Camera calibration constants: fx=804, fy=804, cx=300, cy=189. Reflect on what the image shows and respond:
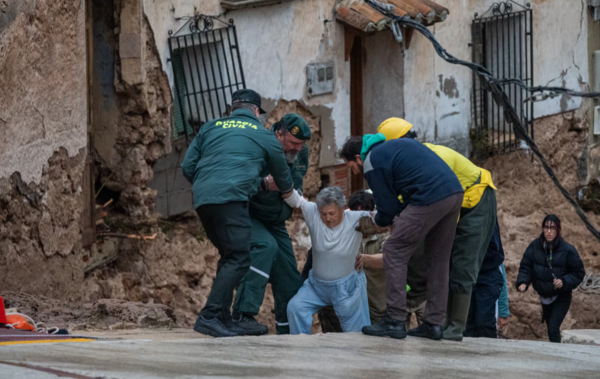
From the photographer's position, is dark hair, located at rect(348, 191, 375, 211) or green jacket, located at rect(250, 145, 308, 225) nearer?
green jacket, located at rect(250, 145, 308, 225)

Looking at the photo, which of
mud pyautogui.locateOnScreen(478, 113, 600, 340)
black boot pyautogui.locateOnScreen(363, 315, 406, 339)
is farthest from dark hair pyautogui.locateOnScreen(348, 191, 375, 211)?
mud pyautogui.locateOnScreen(478, 113, 600, 340)

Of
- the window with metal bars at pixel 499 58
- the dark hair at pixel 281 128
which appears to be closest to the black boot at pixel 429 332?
the dark hair at pixel 281 128

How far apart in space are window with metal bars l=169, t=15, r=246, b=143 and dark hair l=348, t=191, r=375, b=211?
3033 mm

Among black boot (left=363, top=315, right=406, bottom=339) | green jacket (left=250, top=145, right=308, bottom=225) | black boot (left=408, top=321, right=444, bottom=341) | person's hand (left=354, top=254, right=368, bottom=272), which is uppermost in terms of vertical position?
green jacket (left=250, top=145, right=308, bottom=225)

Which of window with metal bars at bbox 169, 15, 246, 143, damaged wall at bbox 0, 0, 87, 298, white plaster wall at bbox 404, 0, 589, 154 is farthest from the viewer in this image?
white plaster wall at bbox 404, 0, 589, 154

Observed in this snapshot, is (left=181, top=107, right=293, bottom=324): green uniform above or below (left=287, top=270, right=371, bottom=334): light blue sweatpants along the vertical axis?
above

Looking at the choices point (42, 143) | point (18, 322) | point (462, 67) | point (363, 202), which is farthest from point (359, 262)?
point (462, 67)

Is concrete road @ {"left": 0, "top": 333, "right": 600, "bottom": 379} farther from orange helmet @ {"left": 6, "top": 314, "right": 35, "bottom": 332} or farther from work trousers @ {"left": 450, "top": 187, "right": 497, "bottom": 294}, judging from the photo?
orange helmet @ {"left": 6, "top": 314, "right": 35, "bottom": 332}

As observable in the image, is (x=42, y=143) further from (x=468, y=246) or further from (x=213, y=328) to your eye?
(x=468, y=246)

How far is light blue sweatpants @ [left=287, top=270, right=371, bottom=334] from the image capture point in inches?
210

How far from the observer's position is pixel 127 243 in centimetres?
A: 796

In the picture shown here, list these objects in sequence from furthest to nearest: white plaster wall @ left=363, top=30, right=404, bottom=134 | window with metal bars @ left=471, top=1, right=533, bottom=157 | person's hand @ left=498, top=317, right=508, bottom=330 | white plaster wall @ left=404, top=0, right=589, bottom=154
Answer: window with metal bars @ left=471, top=1, right=533, bottom=157, white plaster wall @ left=404, top=0, right=589, bottom=154, white plaster wall @ left=363, top=30, right=404, bottom=134, person's hand @ left=498, top=317, right=508, bottom=330

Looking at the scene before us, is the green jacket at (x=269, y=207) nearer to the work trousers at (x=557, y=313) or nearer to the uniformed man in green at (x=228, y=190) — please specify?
the uniformed man in green at (x=228, y=190)

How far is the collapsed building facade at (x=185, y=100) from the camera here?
608 centimetres
